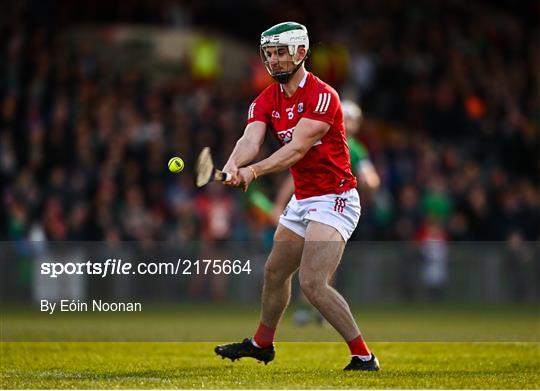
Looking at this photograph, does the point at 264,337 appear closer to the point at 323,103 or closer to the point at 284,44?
the point at 323,103

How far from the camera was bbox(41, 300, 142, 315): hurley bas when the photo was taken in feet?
49.1

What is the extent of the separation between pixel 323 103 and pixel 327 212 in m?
0.86

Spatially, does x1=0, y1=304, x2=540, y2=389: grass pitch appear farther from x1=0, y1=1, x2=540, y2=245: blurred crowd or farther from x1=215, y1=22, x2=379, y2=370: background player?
x1=0, y1=1, x2=540, y2=245: blurred crowd

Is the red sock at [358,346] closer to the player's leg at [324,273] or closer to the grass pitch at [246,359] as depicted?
the player's leg at [324,273]

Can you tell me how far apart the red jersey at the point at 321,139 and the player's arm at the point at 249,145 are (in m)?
0.08

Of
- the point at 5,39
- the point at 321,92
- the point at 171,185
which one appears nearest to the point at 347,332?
the point at 321,92

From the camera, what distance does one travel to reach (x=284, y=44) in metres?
10.2

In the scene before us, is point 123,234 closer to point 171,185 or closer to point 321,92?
point 171,185

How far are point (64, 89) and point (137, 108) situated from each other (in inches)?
55.2

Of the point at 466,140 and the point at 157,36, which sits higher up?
the point at 157,36

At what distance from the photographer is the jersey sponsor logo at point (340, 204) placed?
10391 millimetres

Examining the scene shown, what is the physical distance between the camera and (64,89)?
906 inches

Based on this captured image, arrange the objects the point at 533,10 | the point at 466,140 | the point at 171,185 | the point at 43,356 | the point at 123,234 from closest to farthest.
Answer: the point at 43,356 → the point at 123,234 → the point at 171,185 → the point at 466,140 → the point at 533,10

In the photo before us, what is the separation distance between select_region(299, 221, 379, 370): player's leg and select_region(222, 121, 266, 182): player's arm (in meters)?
0.73
